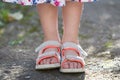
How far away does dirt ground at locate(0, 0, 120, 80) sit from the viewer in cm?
226

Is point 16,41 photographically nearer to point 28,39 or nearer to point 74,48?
point 28,39

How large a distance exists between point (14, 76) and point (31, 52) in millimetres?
602

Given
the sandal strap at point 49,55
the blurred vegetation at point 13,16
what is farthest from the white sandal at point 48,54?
the blurred vegetation at point 13,16

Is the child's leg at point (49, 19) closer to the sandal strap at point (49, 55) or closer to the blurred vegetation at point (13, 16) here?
the sandal strap at point (49, 55)

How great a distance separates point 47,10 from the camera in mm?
2385

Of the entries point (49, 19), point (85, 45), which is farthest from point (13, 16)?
point (49, 19)

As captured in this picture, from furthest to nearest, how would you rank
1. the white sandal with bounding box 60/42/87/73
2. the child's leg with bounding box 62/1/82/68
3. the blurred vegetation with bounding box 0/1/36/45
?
the blurred vegetation with bounding box 0/1/36/45
the child's leg with bounding box 62/1/82/68
the white sandal with bounding box 60/42/87/73

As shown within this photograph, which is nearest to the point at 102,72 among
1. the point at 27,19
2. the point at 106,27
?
the point at 106,27

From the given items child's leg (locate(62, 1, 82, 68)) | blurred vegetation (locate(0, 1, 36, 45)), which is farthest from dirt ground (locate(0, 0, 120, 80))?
child's leg (locate(62, 1, 82, 68))

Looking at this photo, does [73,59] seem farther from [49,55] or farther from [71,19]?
[71,19]

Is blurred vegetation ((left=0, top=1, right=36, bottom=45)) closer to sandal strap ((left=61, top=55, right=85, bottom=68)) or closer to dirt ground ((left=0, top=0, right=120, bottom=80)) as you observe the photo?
dirt ground ((left=0, top=0, right=120, bottom=80))

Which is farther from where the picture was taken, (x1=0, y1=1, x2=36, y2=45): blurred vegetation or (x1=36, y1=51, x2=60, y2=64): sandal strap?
(x1=0, y1=1, x2=36, y2=45): blurred vegetation

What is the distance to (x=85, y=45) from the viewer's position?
312 centimetres

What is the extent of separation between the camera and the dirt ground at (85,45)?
2262 millimetres
